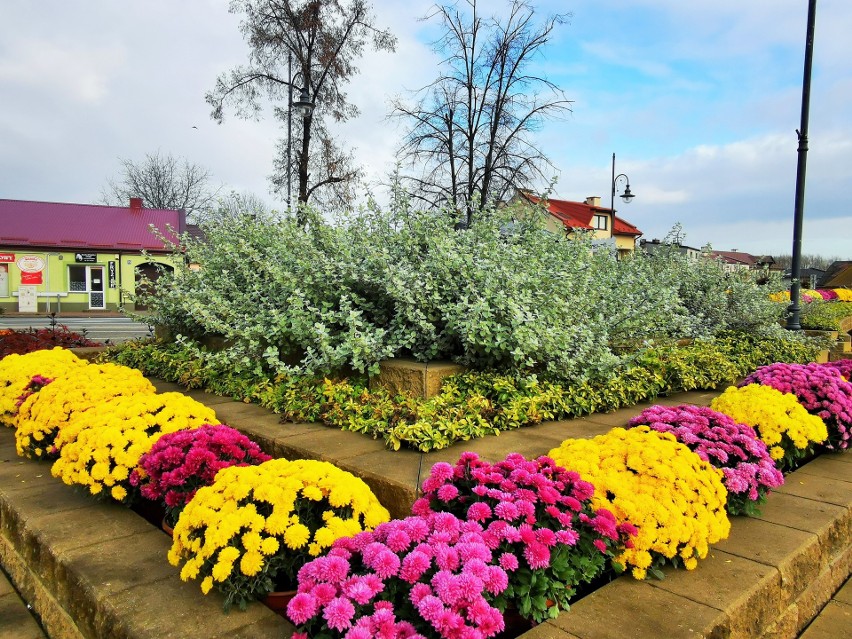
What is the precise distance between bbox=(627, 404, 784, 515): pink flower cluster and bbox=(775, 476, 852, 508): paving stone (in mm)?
277

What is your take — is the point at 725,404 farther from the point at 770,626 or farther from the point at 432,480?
the point at 432,480

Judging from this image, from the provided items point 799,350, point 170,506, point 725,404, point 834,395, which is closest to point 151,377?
point 170,506

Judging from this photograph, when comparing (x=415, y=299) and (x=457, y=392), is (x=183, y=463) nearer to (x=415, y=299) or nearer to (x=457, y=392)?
(x=457, y=392)

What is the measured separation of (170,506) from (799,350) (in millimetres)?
7327

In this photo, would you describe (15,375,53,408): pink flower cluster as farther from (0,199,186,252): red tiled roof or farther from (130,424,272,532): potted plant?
(0,199,186,252): red tiled roof

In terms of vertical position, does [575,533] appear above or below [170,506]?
above

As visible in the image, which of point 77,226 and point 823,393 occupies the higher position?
point 77,226

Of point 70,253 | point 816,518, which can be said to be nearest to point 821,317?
point 816,518

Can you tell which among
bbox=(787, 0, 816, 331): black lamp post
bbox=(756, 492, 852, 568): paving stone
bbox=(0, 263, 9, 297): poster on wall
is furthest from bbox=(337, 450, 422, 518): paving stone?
bbox=(0, 263, 9, 297): poster on wall

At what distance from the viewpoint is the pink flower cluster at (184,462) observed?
255 centimetres

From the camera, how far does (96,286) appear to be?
94.7ft

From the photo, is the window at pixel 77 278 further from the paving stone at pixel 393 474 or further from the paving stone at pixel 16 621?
the paving stone at pixel 393 474

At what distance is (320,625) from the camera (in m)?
1.64

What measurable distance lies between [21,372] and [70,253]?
27.9m
